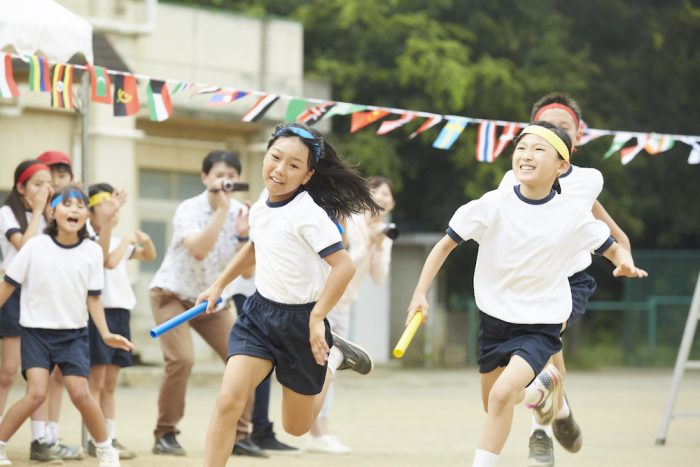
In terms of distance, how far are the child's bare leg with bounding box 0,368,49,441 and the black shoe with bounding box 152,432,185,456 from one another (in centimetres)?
101

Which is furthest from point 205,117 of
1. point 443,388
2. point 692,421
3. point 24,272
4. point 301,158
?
point 301,158

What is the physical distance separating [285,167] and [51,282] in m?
2.04

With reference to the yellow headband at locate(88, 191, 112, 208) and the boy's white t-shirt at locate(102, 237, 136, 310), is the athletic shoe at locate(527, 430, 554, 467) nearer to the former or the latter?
the boy's white t-shirt at locate(102, 237, 136, 310)

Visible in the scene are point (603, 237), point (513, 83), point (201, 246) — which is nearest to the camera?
point (603, 237)

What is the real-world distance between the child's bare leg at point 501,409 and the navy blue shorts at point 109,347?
9.99 ft

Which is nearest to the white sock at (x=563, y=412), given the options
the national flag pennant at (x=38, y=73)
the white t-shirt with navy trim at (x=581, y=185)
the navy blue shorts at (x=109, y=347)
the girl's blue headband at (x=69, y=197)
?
the white t-shirt with navy trim at (x=581, y=185)

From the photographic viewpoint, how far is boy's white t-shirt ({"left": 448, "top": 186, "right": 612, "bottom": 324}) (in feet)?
19.8

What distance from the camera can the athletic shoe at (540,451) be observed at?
6918mm

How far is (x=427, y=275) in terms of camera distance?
5.90 m

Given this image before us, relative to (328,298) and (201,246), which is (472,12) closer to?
(201,246)

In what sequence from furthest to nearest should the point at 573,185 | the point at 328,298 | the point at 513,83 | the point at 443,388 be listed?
1. the point at 513,83
2. the point at 443,388
3. the point at 573,185
4. the point at 328,298

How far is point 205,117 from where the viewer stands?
54.5 ft

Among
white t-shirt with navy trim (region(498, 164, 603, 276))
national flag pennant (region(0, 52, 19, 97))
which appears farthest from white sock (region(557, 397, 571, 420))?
national flag pennant (region(0, 52, 19, 97))

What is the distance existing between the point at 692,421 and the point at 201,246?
519 centimetres
